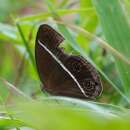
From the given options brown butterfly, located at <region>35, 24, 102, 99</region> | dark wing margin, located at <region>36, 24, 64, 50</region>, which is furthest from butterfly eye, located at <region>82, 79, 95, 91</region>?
dark wing margin, located at <region>36, 24, 64, 50</region>

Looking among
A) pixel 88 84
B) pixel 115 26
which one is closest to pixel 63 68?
pixel 88 84

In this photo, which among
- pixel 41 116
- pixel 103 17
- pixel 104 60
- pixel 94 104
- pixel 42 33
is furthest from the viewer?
pixel 104 60

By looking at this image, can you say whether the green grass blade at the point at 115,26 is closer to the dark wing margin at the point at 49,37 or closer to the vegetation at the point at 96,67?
the vegetation at the point at 96,67

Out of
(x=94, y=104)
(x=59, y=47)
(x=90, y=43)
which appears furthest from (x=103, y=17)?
(x=90, y=43)

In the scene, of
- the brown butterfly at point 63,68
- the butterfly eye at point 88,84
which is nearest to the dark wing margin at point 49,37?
the brown butterfly at point 63,68

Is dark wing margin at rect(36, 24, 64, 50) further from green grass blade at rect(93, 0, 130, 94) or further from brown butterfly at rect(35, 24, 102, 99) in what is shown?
green grass blade at rect(93, 0, 130, 94)

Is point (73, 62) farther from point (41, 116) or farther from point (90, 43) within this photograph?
point (41, 116)

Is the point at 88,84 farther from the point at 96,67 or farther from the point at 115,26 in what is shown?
the point at 115,26
